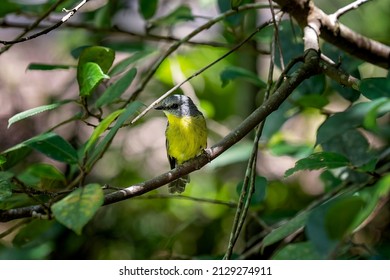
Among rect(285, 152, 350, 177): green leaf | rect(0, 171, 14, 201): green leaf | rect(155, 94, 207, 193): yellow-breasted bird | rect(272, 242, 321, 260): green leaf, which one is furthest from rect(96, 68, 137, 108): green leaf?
rect(155, 94, 207, 193): yellow-breasted bird

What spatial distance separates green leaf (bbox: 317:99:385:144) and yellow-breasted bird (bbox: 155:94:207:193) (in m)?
1.05

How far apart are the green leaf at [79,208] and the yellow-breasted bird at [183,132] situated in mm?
1227

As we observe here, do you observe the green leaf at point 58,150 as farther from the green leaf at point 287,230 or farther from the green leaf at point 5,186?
the green leaf at point 287,230

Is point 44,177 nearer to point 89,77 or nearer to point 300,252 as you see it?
point 89,77

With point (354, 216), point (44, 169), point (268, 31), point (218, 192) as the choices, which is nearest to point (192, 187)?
point (218, 192)

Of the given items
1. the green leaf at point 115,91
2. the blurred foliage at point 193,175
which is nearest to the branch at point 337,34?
the blurred foliage at point 193,175

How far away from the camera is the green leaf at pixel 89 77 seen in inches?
52.8

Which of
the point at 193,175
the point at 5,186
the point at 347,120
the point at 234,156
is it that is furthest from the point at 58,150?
the point at 193,175

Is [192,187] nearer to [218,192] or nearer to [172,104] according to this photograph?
[218,192]

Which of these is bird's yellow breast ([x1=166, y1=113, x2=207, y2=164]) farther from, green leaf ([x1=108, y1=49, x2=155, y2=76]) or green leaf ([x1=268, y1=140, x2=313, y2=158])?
green leaf ([x1=108, y1=49, x2=155, y2=76])

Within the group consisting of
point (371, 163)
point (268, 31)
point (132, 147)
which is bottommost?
point (371, 163)

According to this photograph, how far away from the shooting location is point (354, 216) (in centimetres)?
83

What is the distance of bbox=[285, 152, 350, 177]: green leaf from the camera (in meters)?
1.37

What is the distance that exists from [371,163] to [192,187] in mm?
1563
